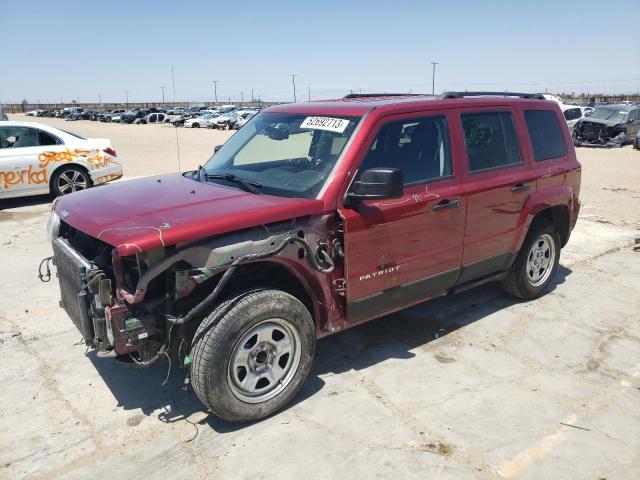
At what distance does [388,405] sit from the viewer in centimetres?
357

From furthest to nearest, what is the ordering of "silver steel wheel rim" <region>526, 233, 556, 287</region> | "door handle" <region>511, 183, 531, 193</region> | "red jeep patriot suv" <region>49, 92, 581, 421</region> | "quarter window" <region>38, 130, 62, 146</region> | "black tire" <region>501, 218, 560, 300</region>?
1. "quarter window" <region>38, 130, 62, 146</region>
2. "silver steel wheel rim" <region>526, 233, 556, 287</region>
3. "black tire" <region>501, 218, 560, 300</region>
4. "door handle" <region>511, 183, 531, 193</region>
5. "red jeep patriot suv" <region>49, 92, 581, 421</region>

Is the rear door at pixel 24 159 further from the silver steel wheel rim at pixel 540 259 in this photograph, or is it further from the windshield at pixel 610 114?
the windshield at pixel 610 114


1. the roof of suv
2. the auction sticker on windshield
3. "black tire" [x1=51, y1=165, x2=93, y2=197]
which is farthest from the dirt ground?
"black tire" [x1=51, y1=165, x2=93, y2=197]

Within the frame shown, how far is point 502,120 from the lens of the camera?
4656 millimetres

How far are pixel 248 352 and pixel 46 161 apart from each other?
825 cm

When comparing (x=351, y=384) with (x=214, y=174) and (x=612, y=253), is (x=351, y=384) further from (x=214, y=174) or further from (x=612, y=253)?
(x=612, y=253)

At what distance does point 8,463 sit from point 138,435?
0.71 meters

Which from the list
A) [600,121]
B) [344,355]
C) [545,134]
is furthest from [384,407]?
[600,121]

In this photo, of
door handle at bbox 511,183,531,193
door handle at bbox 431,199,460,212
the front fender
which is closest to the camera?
door handle at bbox 431,199,460,212

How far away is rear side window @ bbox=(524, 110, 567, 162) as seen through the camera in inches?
195

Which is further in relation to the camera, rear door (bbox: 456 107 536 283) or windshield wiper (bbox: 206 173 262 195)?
rear door (bbox: 456 107 536 283)

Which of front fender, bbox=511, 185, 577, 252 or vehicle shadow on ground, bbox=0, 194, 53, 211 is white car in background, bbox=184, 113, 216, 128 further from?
front fender, bbox=511, 185, 577, 252

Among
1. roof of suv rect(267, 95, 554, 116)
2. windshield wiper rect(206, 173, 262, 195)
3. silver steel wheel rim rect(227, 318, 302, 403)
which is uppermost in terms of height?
roof of suv rect(267, 95, 554, 116)

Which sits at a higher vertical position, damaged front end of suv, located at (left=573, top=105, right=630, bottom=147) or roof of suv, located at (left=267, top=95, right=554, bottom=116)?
roof of suv, located at (left=267, top=95, right=554, bottom=116)
